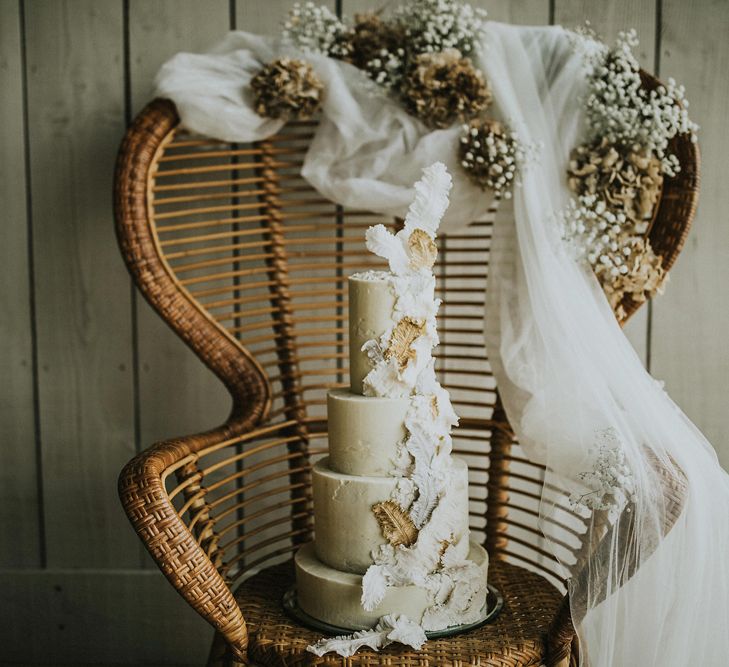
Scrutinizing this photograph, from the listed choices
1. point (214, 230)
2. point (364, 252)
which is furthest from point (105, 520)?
point (364, 252)

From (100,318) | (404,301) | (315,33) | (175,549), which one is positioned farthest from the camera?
(100,318)

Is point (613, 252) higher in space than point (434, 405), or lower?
higher

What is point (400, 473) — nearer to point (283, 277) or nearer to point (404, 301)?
point (404, 301)

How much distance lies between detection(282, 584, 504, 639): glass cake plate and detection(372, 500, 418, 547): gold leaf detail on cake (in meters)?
0.12

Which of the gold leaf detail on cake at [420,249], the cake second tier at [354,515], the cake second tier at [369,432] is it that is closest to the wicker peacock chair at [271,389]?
the cake second tier at [354,515]

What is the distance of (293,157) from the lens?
1.51 metres

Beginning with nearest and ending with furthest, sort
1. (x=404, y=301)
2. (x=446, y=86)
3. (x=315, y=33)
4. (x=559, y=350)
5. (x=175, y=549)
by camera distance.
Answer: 1. (x=175, y=549)
2. (x=404, y=301)
3. (x=559, y=350)
4. (x=446, y=86)
5. (x=315, y=33)

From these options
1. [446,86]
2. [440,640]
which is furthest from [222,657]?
[446,86]

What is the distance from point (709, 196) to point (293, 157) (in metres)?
0.83

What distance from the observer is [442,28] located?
124 cm

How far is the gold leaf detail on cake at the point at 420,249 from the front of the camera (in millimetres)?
995

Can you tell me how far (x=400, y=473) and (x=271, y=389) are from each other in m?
0.34

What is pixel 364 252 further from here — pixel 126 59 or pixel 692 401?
pixel 692 401

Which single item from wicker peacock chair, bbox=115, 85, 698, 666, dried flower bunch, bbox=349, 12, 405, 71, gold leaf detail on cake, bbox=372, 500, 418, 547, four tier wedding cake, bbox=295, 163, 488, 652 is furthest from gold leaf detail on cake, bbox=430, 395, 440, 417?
dried flower bunch, bbox=349, 12, 405, 71
